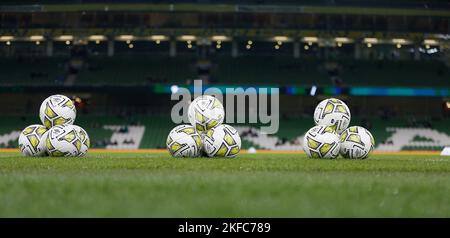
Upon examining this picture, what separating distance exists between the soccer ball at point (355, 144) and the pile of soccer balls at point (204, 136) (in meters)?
3.26

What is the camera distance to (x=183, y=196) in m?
8.34

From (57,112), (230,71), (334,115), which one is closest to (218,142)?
(334,115)

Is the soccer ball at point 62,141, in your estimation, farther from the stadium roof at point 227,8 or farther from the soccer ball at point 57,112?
the stadium roof at point 227,8

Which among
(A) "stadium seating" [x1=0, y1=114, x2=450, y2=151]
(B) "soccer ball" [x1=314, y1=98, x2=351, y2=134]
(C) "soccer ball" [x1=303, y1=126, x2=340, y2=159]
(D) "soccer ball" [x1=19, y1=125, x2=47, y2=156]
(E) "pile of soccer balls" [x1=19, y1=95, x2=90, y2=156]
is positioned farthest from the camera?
(A) "stadium seating" [x1=0, y1=114, x2=450, y2=151]

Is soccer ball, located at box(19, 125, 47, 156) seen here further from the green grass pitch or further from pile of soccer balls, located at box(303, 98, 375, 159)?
the green grass pitch

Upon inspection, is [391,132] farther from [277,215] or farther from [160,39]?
[277,215]

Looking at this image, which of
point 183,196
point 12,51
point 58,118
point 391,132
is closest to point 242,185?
→ point 183,196

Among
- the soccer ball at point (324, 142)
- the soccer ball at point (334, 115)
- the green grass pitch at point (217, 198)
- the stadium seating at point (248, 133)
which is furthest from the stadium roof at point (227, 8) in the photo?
the green grass pitch at point (217, 198)

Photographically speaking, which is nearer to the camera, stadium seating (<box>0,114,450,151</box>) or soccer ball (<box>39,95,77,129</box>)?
soccer ball (<box>39,95,77,129</box>)

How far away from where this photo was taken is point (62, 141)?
72.8 feet

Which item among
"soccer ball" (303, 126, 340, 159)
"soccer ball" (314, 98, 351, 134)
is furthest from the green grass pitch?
"soccer ball" (314, 98, 351, 134)

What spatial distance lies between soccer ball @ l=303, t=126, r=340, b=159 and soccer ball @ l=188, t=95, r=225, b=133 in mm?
2827

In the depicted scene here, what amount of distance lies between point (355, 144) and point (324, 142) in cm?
100

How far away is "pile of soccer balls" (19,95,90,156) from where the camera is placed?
22266 mm
